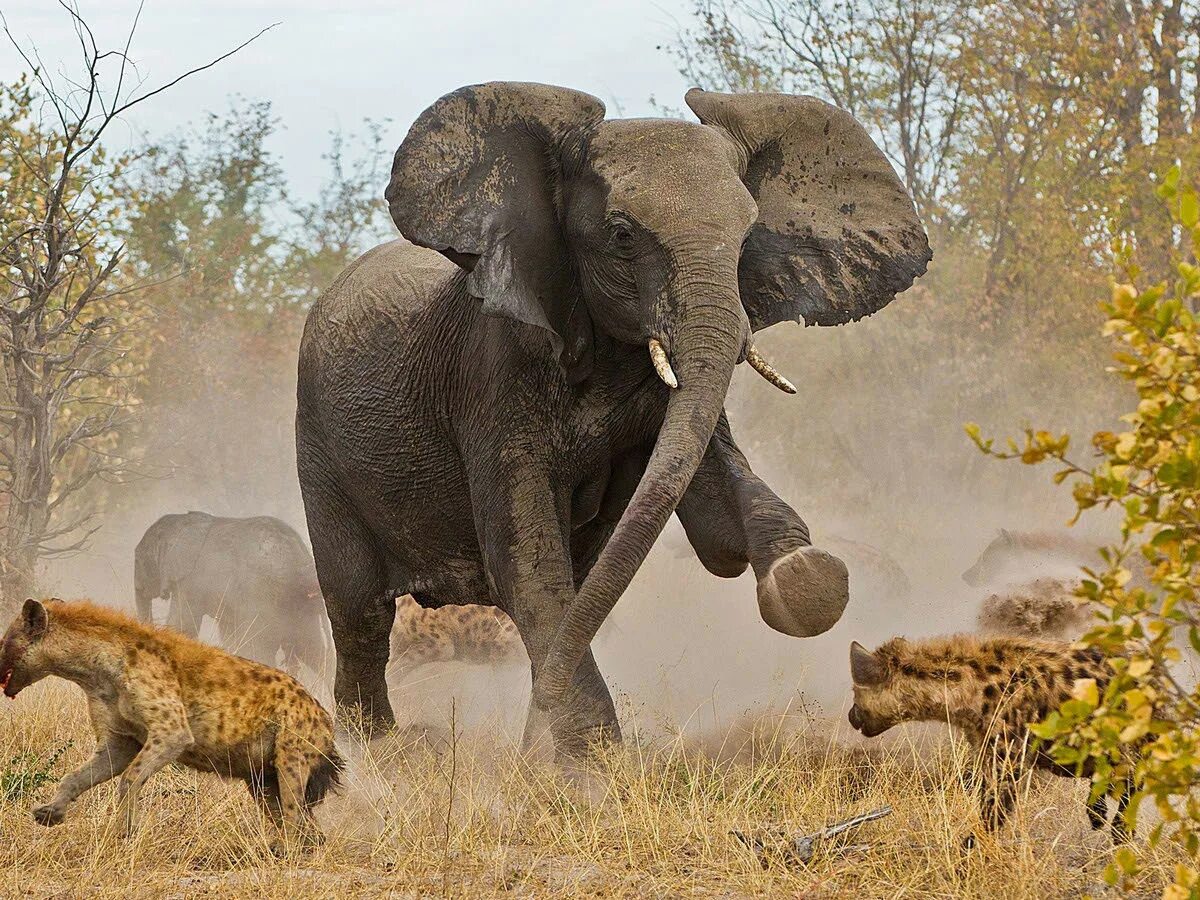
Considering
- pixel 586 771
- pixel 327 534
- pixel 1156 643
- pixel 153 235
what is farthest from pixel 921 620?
pixel 153 235

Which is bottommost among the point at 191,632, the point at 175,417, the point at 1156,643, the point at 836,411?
the point at 1156,643

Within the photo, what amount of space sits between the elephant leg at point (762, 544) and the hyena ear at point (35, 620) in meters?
2.51

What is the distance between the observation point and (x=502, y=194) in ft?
22.6

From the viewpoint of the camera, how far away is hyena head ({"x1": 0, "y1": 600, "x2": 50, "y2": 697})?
19.6 feet

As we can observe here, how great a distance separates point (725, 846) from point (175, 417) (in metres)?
22.4

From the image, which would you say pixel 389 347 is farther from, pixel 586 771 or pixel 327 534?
pixel 586 771

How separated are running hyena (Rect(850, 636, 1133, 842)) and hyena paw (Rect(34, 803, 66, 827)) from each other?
2.80 m

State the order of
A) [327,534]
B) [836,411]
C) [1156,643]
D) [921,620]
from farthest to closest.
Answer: [836,411], [921,620], [327,534], [1156,643]

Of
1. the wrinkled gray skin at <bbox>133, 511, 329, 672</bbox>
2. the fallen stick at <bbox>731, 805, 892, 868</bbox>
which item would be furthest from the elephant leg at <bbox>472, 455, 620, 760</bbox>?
the wrinkled gray skin at <bbox>133, 511, 329, 672</bbox>

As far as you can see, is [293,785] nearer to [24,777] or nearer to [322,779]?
[322,779]

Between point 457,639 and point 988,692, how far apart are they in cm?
554

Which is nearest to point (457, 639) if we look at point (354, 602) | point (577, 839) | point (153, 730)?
point (354, 602)

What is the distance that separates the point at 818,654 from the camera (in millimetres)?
10680

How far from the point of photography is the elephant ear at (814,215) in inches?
286
